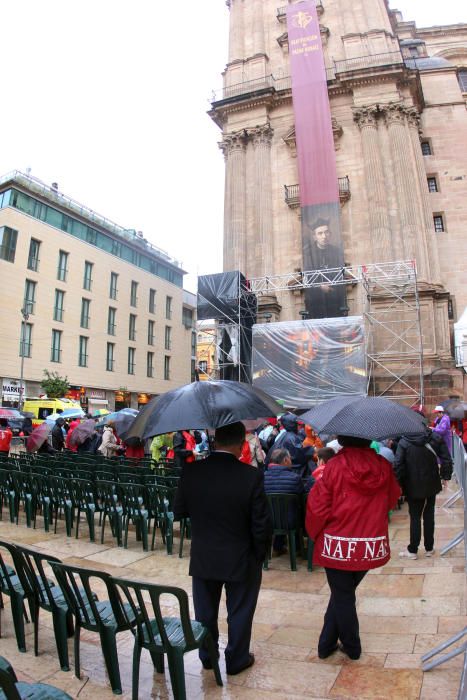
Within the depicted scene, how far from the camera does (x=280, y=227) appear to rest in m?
25.8

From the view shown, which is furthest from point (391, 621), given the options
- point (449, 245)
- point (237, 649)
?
point (449, 245)

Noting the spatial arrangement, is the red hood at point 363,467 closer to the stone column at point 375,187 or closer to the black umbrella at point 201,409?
the black umbrella at point 201,409

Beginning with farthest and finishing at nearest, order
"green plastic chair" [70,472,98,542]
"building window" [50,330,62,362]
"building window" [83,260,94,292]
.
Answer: "building window" [83,260,94,292], "building window" [50,330,62,362], "green plastic chair" [70,472,98,542]

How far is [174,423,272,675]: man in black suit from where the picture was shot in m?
3.32

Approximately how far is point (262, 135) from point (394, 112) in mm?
6978

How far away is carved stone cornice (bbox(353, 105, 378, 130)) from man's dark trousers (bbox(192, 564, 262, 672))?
26.1 m

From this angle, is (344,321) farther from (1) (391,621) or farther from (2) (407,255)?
(1) (391,621)

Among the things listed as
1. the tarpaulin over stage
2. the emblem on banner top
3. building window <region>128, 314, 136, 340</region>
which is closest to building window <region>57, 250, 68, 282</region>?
building window <region>128, 314, 136, 340</region>

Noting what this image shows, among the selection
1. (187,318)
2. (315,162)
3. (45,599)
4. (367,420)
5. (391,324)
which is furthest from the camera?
(187,318)

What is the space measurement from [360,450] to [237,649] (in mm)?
1673

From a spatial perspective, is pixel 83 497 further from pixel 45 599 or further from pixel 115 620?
pixel 115 620

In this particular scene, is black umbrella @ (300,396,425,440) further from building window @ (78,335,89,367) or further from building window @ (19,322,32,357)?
building window @ (78,335,89,367)

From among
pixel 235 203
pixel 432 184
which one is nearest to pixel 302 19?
pixel 235 203

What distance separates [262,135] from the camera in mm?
26750
